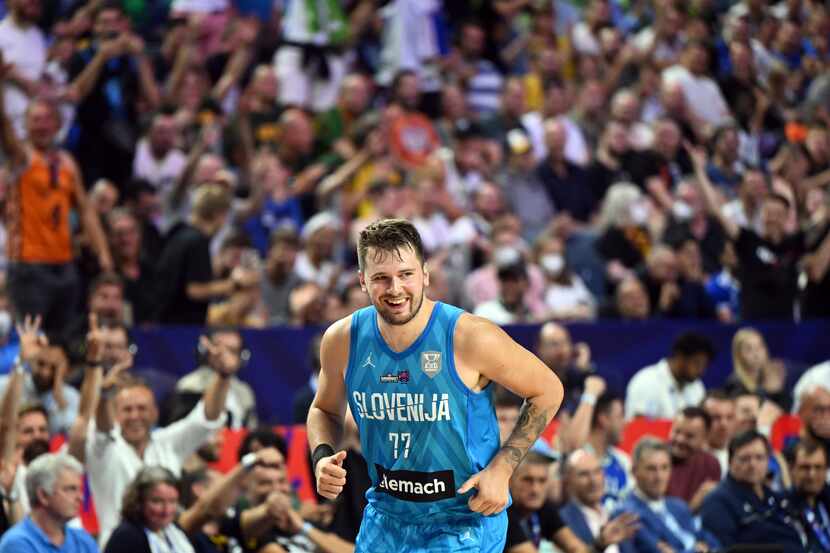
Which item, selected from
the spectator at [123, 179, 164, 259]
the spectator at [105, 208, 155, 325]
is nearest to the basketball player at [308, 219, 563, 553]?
the spectator at [105, 208, 155, 325]

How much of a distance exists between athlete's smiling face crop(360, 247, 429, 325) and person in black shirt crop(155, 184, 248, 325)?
6.51m

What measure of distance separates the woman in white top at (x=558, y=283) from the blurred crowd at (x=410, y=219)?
0.03m

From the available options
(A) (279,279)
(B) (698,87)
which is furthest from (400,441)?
(B) (698,87)

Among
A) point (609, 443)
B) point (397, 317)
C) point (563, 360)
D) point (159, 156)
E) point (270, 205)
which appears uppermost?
point (159, 156)

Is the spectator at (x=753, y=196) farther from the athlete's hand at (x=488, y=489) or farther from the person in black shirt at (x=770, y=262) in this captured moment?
the athlete's hand at (x=488, y=489)

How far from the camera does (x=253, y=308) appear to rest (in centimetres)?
1262

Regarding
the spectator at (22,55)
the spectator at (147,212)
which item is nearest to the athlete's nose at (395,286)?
the spectator at (147,212)

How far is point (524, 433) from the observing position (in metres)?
6.13

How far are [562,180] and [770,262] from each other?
2894 mm

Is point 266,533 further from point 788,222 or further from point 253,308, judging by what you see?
point 788,222

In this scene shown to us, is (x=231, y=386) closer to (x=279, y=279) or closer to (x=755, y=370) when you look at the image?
(x=279, y=279)

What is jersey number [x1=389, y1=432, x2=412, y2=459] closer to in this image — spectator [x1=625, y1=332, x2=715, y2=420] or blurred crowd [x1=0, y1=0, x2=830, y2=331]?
blurred crowd [x1=0, y1=0, x2=830, y2=331]

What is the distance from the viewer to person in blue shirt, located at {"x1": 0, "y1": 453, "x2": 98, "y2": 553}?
7.93 meters

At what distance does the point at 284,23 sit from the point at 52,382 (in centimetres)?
730
